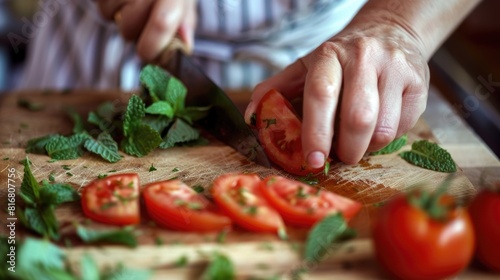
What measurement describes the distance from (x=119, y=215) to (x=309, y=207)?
339 millimetres

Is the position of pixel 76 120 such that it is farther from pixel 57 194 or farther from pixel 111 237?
pixel 111 237

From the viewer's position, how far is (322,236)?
1086 mm

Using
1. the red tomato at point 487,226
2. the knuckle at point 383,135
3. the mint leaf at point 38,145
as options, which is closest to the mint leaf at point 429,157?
the knuckle at point 383,135

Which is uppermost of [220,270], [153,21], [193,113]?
[153,21]

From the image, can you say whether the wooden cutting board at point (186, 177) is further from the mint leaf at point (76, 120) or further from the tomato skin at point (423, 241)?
the tomato skin at point (423, 241)

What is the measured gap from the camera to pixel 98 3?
1.97 meters

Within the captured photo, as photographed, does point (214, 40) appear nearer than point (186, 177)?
No

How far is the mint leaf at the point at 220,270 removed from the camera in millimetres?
1010

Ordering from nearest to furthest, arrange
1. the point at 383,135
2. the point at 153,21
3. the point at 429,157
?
the point at 383,135 < the point at 429,157 < the point at 153,21

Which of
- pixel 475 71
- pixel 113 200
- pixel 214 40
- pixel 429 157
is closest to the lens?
pixel 113 200

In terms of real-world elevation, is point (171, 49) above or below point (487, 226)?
above

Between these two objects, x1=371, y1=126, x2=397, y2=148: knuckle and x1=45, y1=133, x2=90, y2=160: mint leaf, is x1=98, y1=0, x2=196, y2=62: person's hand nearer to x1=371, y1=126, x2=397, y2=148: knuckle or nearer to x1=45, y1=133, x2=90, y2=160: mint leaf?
x1=45, y1=133, x2=90, y2=160: mint leaf

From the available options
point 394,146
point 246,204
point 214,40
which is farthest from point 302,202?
point 214,40

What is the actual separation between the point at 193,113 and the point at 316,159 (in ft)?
1.48
